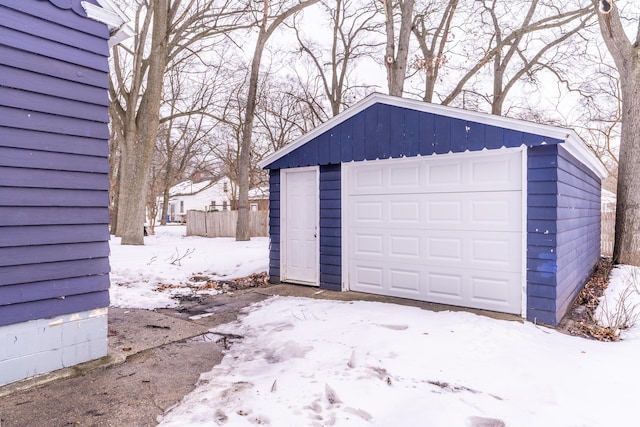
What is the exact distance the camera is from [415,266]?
19.3ft

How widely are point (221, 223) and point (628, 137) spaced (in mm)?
16064

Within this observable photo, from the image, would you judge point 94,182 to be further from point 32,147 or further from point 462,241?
point 462,241

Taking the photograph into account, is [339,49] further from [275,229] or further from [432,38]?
[275,229]

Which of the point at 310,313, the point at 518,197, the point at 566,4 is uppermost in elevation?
the point at 566,4

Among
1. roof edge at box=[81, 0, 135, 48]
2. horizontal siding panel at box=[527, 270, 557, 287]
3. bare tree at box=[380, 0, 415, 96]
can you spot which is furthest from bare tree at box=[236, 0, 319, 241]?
horizontal siding panel at box=[527, 270, 557, 287]

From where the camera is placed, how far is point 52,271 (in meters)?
3.07

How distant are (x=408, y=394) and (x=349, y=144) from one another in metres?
4.33

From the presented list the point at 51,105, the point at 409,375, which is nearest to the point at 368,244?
the point at 409,375

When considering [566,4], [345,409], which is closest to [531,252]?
[345,409]

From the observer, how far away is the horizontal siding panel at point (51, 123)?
2842mm

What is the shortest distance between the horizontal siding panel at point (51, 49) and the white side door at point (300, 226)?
3.99 metres

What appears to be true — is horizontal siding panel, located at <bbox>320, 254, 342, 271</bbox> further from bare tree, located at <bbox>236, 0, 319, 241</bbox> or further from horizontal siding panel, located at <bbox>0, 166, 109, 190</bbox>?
bare tree, located at <bbox>236, 0, 319, 241</bbox>

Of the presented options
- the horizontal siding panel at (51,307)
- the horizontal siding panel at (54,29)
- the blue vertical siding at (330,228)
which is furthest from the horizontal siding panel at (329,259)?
the horizontal siding panel at (54,29)

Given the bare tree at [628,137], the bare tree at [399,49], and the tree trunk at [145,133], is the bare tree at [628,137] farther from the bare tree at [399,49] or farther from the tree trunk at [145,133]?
the tree trunk at [145,133]
